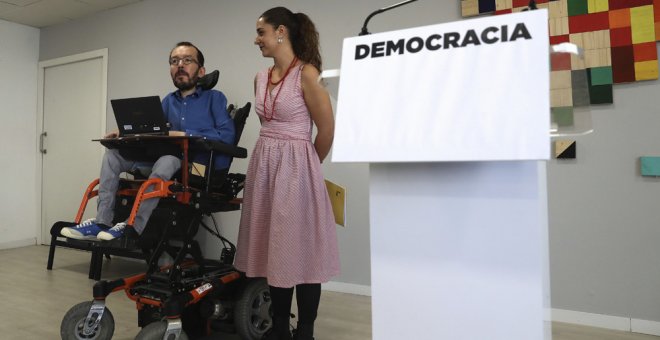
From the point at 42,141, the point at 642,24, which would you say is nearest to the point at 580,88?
the point at 642,24

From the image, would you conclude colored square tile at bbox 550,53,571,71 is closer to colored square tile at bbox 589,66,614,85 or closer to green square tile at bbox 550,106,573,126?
green square tile at bbox 550,106,573,126

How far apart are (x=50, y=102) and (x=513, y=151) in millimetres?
4659

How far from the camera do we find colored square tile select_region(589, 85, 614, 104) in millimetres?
1973

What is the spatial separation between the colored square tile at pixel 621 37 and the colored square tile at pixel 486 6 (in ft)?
1.82

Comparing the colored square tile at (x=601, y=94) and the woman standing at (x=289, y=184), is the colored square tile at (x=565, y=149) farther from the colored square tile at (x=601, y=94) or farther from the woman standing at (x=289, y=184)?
the woman standing at (x=289, y=184)

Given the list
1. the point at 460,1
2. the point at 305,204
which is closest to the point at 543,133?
the point at 305,204

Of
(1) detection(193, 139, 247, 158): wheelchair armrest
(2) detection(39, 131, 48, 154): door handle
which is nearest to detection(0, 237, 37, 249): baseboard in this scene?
(2) detection(39, 131, 48, 154): door handle

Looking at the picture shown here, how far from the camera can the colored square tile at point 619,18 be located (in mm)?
1941

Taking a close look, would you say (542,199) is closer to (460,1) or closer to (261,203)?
(261,203)

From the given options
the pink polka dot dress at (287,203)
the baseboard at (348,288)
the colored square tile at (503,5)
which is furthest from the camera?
the baseboard at (348,288)

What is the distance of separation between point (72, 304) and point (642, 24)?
10.2ft

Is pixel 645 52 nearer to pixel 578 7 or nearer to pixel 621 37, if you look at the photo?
pixel 621 37

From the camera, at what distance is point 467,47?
2.37 ft

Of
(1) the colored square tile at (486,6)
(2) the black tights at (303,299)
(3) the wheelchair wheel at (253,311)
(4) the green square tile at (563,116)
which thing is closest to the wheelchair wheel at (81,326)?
(3) the wheelchair wheel at (253,311)
